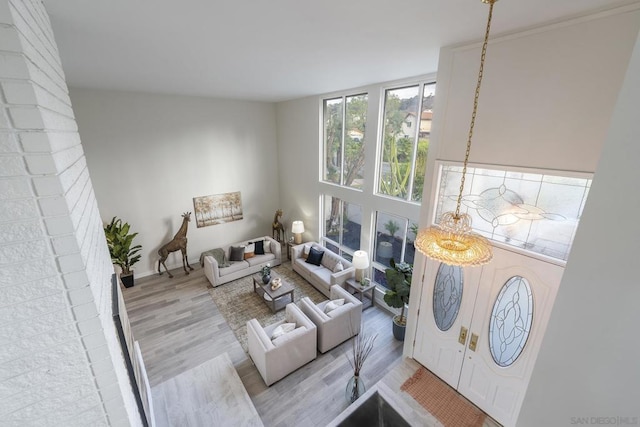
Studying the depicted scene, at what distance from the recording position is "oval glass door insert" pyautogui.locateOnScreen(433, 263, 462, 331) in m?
3.30

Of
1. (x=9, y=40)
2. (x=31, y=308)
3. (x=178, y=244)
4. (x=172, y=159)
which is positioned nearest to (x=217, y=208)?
(x=178, y=244)

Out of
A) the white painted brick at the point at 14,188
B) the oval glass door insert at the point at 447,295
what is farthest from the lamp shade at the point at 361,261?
the white painted brick at the point at 14,188

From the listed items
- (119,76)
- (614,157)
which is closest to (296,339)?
(614,157)

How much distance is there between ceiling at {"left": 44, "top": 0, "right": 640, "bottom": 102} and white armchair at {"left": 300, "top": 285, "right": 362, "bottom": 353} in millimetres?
3807

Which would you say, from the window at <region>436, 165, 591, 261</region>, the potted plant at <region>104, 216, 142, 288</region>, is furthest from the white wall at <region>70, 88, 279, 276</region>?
the window at <region>436, 165, 591, 261</region>

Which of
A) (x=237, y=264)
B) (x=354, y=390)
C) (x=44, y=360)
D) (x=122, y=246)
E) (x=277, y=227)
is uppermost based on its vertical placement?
(x=44, y=360)

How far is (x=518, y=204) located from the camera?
8.85 ft

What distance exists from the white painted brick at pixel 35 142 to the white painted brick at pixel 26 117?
28mm

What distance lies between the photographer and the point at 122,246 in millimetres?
5840

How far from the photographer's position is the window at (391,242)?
512 cm

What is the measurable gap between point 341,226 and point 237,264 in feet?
9.21

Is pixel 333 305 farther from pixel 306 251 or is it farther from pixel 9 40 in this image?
pixel 9 40

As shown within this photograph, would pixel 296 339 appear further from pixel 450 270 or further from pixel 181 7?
pixel 181 7

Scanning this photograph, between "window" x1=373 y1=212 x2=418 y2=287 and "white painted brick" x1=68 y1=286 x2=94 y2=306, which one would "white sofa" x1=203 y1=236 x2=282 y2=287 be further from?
"white painted brick" x1=68 y1=286 x2=94 y2=306
